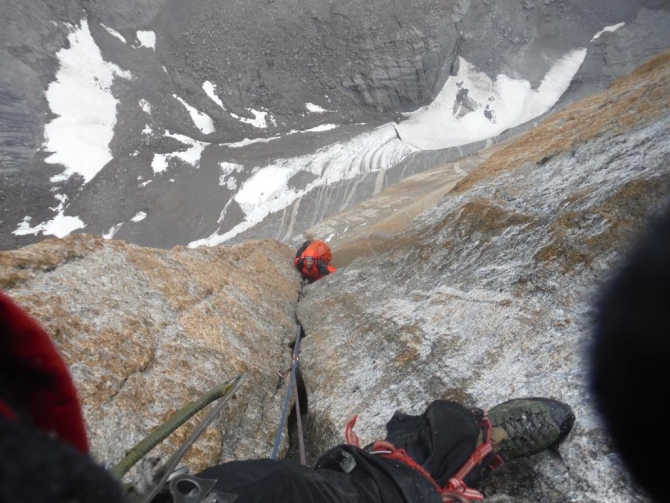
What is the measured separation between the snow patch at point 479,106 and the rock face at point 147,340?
34392 mm

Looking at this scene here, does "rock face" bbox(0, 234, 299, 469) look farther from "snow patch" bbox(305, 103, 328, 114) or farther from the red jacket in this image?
"snow patch" bbox(305, 103, 328, 114)

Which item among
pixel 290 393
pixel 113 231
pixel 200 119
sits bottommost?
pixel 290 393

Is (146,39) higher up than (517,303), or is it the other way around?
(146,39)

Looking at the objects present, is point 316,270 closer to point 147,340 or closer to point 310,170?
point 147,340

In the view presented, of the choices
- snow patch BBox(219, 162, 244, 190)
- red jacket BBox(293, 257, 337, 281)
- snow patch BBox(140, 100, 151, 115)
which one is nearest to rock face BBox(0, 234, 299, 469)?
red jacket BBox(293, 257, 337, 281)

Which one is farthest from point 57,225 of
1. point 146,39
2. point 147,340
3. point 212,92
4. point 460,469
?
point 460,469

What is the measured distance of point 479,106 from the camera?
4084cm

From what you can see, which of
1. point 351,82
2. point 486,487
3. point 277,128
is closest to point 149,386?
point 486,487

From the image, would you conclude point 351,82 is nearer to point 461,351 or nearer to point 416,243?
point 416,243

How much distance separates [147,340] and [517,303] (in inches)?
176

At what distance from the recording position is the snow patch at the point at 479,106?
38969mm

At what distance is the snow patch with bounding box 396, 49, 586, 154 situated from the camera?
Result: 128 ft

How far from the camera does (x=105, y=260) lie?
18.2ft

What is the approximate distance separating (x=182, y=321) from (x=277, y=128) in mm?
35055
